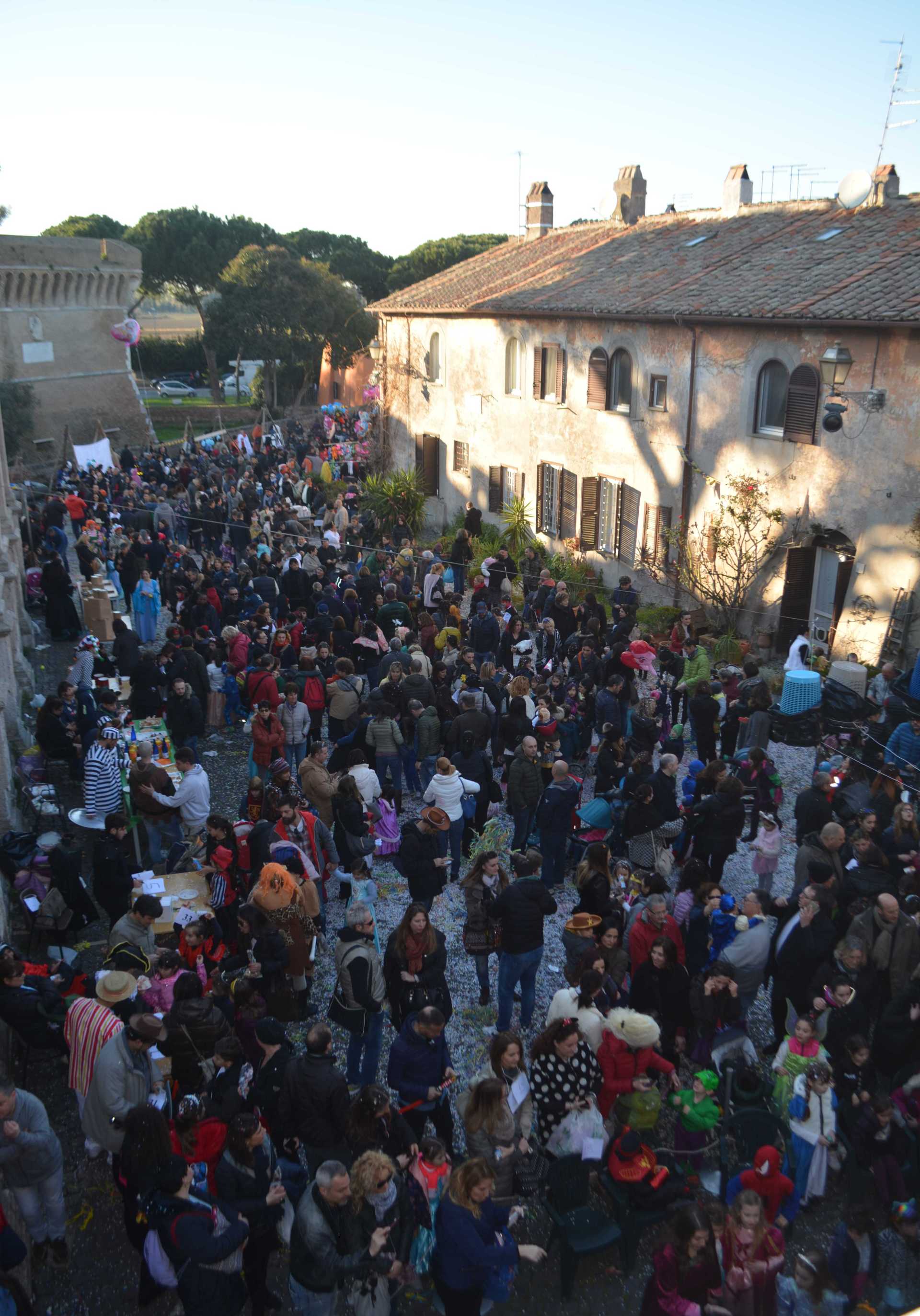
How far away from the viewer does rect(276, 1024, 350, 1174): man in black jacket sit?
221 inches

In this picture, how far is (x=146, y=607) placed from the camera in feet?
54.8

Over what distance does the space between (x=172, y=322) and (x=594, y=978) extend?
140 meters

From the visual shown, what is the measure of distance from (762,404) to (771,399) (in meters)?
0.17

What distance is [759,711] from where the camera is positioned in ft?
35.8

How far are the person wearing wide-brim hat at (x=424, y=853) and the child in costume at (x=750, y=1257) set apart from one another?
11.6 feet

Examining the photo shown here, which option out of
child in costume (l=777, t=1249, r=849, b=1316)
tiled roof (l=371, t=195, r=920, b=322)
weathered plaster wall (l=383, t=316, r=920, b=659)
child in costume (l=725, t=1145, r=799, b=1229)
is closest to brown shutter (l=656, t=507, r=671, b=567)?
weathered plaster wall (l=383, t=316, r=920, b=659)

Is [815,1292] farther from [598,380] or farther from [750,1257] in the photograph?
[598,380]

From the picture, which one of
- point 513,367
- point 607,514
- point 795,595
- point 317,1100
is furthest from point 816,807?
point 513,367

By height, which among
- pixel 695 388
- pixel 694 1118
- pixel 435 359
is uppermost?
pixel 435 359

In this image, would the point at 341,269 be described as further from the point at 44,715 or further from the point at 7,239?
the point at 44,715

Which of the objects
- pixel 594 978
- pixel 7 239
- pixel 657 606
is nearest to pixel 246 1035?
pixel 594 978

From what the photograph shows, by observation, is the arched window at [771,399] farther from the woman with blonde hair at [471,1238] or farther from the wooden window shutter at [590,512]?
the woman with blonde hair at [471,1238]

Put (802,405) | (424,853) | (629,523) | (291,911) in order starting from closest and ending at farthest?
(291,911) → (424,853) → (802,405) → (629,523)

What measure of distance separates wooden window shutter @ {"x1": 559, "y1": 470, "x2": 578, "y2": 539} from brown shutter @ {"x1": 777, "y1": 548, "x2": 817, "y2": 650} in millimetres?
6472
